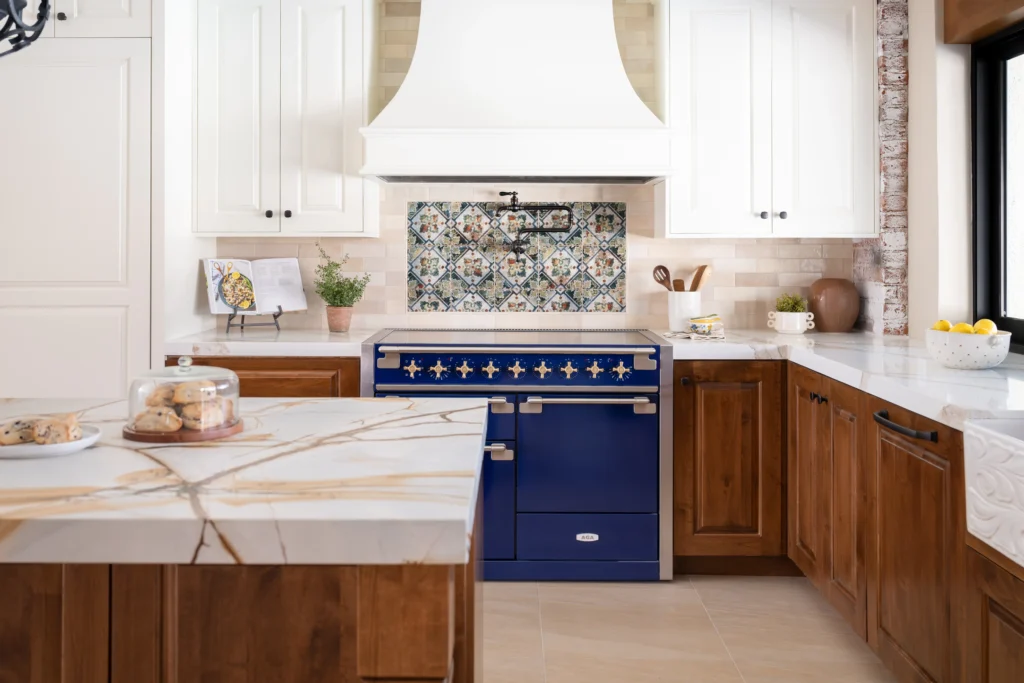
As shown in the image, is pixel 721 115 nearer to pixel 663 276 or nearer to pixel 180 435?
pixel 663 276

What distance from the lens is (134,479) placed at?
1.33 meters

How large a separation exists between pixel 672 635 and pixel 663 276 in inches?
65.3

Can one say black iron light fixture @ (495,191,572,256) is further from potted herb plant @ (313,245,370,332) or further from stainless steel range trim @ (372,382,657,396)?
stainless steel range trim @ (372,382,657,396)

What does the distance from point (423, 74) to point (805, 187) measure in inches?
65.6

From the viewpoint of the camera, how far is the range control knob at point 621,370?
11.0 ft

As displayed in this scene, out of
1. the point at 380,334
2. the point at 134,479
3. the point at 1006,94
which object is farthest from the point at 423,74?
the point at 134,479

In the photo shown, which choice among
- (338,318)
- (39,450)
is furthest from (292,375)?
(39,450)

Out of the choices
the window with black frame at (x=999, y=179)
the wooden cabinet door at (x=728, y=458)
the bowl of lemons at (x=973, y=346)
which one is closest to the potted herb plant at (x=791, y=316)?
the wooden cabinet door at (x=728, y=458)

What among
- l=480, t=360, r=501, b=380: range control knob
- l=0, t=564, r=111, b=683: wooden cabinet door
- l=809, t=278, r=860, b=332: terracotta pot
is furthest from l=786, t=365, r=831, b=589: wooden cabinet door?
l=0, t=564, r=111, b=683: wooden cabinet door

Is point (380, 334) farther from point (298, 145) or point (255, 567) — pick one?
point (255, 567)

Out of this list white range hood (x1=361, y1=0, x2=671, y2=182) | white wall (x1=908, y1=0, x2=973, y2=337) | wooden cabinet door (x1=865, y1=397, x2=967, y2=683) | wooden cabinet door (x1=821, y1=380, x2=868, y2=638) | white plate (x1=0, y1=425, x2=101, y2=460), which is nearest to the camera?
white plate (x1=0, y1=425, x2=101, y2=460)

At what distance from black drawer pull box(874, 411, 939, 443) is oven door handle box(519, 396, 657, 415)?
106cm

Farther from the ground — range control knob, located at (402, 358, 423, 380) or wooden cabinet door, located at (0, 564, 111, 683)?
range control knob, located at (402, 358, 423, 380)

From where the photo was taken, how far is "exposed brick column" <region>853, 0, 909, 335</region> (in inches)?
140
